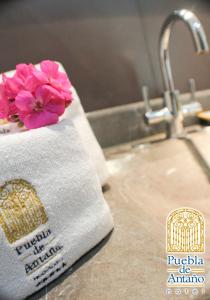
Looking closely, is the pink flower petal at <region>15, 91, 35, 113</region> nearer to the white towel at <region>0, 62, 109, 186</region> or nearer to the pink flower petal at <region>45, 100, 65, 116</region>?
the pink flower petal at <region>45, 100, 65, 116</region>

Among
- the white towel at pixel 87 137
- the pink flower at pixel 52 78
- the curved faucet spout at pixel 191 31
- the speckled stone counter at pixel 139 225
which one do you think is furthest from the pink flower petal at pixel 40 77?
the curved faucet spout at pixel 191 31

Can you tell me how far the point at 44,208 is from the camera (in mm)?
440

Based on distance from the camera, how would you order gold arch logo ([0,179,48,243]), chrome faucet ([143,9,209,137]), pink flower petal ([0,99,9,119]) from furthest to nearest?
chrome faucet ([143,9,209,137]) < pink flower petal ([0,99,9,119]) < gold arch logo ([0,179,48,243])

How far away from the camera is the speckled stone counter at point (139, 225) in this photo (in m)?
0.42

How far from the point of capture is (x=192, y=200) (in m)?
0.59

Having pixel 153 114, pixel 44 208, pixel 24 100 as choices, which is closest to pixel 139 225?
pixel 44 208

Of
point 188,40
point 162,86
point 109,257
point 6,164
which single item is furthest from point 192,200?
point 188,40

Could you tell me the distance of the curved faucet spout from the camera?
0.69 meters

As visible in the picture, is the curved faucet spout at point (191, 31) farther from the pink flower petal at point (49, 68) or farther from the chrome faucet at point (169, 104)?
the pink flower petal at point (49, 68)

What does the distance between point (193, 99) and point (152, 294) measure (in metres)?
→ 0.67

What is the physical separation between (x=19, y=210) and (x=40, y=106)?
17 centimetres

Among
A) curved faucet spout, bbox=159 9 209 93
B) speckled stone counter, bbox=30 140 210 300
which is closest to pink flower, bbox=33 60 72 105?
speckled stone counter, bbox=30 140 210 300

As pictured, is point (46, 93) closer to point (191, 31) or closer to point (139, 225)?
point (139, 225)

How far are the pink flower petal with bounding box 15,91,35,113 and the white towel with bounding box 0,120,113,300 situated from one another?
45 millimetres
